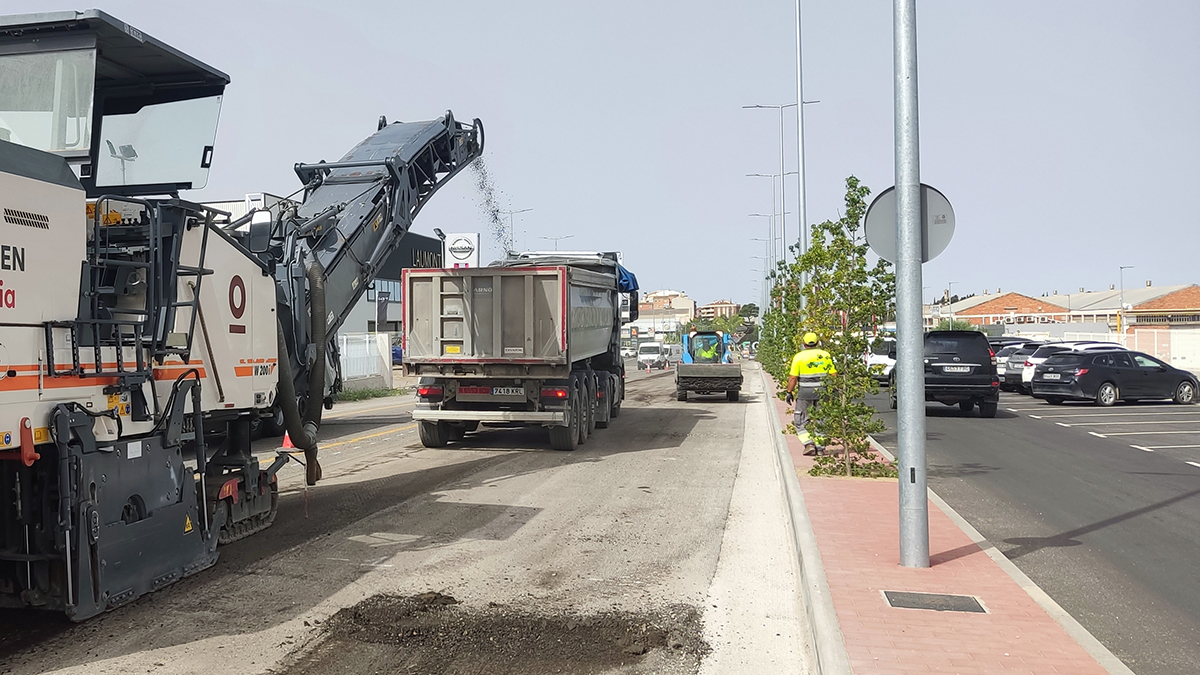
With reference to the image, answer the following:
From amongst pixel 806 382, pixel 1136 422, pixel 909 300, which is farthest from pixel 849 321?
pixel 1136 422

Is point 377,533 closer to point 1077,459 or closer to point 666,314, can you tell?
point 1077,459

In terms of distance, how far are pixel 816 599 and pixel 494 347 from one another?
8.64 meters

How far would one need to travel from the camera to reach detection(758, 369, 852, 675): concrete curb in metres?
4.87

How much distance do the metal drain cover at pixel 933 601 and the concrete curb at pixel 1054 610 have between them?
0.44 meters

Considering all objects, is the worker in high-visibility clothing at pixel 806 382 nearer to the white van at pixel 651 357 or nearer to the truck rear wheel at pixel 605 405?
the truck rear wheel at pixel 605 405

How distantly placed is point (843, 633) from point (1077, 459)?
1011 centimetres

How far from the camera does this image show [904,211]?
686 cm

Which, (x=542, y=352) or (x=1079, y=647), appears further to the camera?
(x=542, y=352)

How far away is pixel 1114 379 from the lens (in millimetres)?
23531

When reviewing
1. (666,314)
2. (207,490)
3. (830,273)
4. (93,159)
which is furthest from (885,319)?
(666,314)

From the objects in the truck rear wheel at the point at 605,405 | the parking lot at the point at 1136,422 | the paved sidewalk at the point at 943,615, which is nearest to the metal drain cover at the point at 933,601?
the paved sidewalk at the point at 943,615

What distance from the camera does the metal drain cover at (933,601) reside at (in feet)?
18.9

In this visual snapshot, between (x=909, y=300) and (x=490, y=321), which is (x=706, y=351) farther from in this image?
(x=909, y=300)

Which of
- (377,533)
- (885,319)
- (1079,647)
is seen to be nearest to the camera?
(1079,647)
